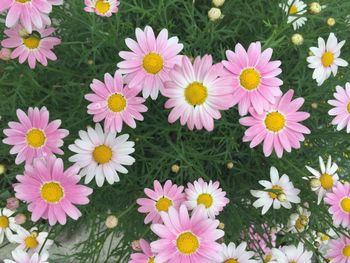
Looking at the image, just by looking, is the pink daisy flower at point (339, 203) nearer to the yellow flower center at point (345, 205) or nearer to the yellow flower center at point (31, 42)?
the yellow flower center at point (345, 205)

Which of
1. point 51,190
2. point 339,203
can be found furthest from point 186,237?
point 339,203

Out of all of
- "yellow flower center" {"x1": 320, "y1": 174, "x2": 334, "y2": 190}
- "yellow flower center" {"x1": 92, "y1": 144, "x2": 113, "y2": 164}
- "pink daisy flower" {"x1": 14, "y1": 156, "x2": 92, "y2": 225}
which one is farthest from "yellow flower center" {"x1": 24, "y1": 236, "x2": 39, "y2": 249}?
"yellow flower center" {"x1": 320, "y1": 174, "x2": 334, "y2": 190}

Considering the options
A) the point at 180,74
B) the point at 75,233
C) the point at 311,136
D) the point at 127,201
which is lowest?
the point at 75,233

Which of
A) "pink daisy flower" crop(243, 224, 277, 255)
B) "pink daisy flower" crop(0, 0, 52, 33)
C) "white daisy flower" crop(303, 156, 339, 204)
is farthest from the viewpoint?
"pink daisy flower" crop(243, 224, 277, 255)

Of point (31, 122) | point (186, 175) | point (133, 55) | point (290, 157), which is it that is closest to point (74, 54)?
point (31, 122)

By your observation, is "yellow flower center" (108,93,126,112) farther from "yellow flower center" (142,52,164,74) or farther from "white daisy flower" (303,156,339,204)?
"white daisy flower" (303,156,339,204)

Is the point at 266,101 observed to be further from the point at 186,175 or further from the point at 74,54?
the point at 74,54
